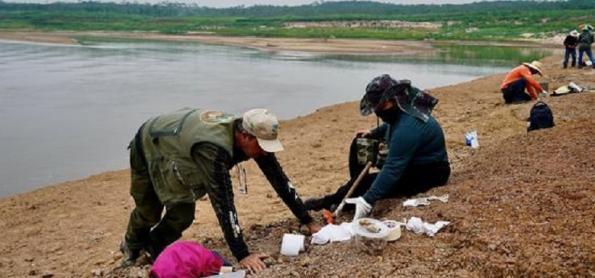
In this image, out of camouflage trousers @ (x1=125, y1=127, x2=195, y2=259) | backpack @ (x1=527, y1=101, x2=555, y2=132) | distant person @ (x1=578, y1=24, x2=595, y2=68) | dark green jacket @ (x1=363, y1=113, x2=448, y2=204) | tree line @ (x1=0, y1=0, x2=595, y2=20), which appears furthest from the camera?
tree line @ (x1=0, y1=0, x2=595, y2=20)

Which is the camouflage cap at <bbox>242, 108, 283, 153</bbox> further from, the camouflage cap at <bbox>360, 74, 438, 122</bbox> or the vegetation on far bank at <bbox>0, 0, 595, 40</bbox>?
the vegetation on far bank at <bbox>0, 0, 595, 40</bbox>

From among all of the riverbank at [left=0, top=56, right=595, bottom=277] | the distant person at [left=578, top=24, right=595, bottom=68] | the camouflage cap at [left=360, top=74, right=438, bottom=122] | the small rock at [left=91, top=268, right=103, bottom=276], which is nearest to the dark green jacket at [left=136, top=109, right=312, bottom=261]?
the riverbank at [left=0, top=56, right=595, bottom=277]

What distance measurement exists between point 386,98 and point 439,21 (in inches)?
3212

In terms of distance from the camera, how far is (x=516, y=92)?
12109 millimetres

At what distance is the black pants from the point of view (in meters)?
11.9

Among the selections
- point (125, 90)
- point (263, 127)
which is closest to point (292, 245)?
point (263, 127)

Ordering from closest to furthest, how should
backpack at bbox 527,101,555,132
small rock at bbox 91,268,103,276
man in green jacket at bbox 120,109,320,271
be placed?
1. man in green jacket at bbox 120,109,320,271
2. small rock at bbox 91,268,103,276
3. backpack at bbox 527,101,555,132

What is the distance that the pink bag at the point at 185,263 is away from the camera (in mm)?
3760

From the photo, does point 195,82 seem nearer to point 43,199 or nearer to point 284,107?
point 284,107

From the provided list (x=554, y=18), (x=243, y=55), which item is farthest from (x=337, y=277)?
(x=554, y=18)

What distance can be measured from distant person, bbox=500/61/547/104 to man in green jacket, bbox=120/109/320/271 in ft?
28.0

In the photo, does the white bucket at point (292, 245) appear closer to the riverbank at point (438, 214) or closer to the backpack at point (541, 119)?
the riverbank at point (438, 214)

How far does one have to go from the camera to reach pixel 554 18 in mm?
66688

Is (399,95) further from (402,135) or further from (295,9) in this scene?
(295,9)
